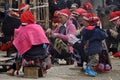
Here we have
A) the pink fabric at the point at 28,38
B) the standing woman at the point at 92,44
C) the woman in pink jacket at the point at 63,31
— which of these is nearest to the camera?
the pink fabric at the point at 28,38

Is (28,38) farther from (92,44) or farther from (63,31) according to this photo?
(63,31)

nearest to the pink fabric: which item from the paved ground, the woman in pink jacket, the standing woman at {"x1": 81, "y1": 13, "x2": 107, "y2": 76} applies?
the paved ground

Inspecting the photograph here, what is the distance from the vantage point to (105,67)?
374 inches

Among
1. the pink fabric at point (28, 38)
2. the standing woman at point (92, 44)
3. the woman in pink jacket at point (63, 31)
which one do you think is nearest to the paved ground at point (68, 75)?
the standing woman at point (92, 44)

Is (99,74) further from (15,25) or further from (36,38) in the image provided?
(15,25)

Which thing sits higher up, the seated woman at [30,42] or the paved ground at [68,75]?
the seated woman at [30,42]

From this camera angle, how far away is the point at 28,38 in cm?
836

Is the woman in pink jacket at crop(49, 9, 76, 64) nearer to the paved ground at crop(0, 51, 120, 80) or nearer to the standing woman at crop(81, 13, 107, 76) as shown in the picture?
the paved ground at crop(0, 51, 120, 80)

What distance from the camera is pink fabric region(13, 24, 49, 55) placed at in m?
8.35

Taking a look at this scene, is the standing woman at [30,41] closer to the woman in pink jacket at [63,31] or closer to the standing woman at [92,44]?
the standing woman at [92,44]

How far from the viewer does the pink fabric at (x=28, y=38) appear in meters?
8.35

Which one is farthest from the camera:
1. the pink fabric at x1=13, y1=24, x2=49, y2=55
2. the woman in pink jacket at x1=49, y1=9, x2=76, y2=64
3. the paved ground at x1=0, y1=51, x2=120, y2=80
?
the woman in pink jacket at x1=49, y1=9, x2=76, y2=64

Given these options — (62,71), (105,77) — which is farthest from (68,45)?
(105,77)

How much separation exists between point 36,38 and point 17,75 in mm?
935
